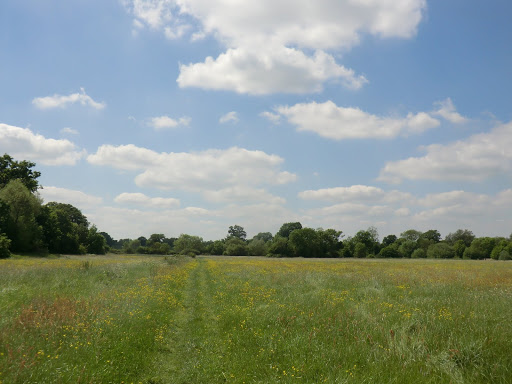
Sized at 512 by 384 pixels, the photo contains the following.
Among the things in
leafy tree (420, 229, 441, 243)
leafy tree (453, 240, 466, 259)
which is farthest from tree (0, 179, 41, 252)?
leafy tree (420, 229, 441, 243)

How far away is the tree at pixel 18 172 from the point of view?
2427 inches

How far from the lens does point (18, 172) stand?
63375 millimetres

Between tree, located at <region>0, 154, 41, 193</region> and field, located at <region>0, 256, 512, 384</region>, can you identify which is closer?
field, located at <region>0, 256, 512, 384</region>

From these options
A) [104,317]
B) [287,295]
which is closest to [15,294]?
→ [104,317]

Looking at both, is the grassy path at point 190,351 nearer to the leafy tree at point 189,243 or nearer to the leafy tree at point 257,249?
the leafy tree at point 257,249

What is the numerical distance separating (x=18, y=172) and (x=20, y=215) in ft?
42.2

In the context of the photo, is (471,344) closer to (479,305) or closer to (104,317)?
(479,305)

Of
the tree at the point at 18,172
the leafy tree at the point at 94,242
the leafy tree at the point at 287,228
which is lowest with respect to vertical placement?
the leafy tree at the point at 94,242

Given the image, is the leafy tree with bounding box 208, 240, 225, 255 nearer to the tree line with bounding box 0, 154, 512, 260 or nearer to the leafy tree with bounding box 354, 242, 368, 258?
the tree line with bounding box 0, 154, 512, 260

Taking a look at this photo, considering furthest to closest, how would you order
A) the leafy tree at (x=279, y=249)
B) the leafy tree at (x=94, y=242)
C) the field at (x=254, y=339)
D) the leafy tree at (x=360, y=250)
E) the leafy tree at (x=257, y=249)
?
1. the leafy tree at (x=257, y=249)
2. the leafy tree at (x=360, y=250)
3. the leafy tree at (x=279, y=249)
4. the leafy tree at (x=94, y=242)
5. the field at (x=254, y=339)

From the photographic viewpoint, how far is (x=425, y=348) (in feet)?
25.7

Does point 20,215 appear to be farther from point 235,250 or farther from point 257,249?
point 257,249

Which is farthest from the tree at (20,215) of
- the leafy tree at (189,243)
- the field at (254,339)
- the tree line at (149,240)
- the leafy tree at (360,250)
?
the leafy tree at (360,250)

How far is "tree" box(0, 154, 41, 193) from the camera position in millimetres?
61656
